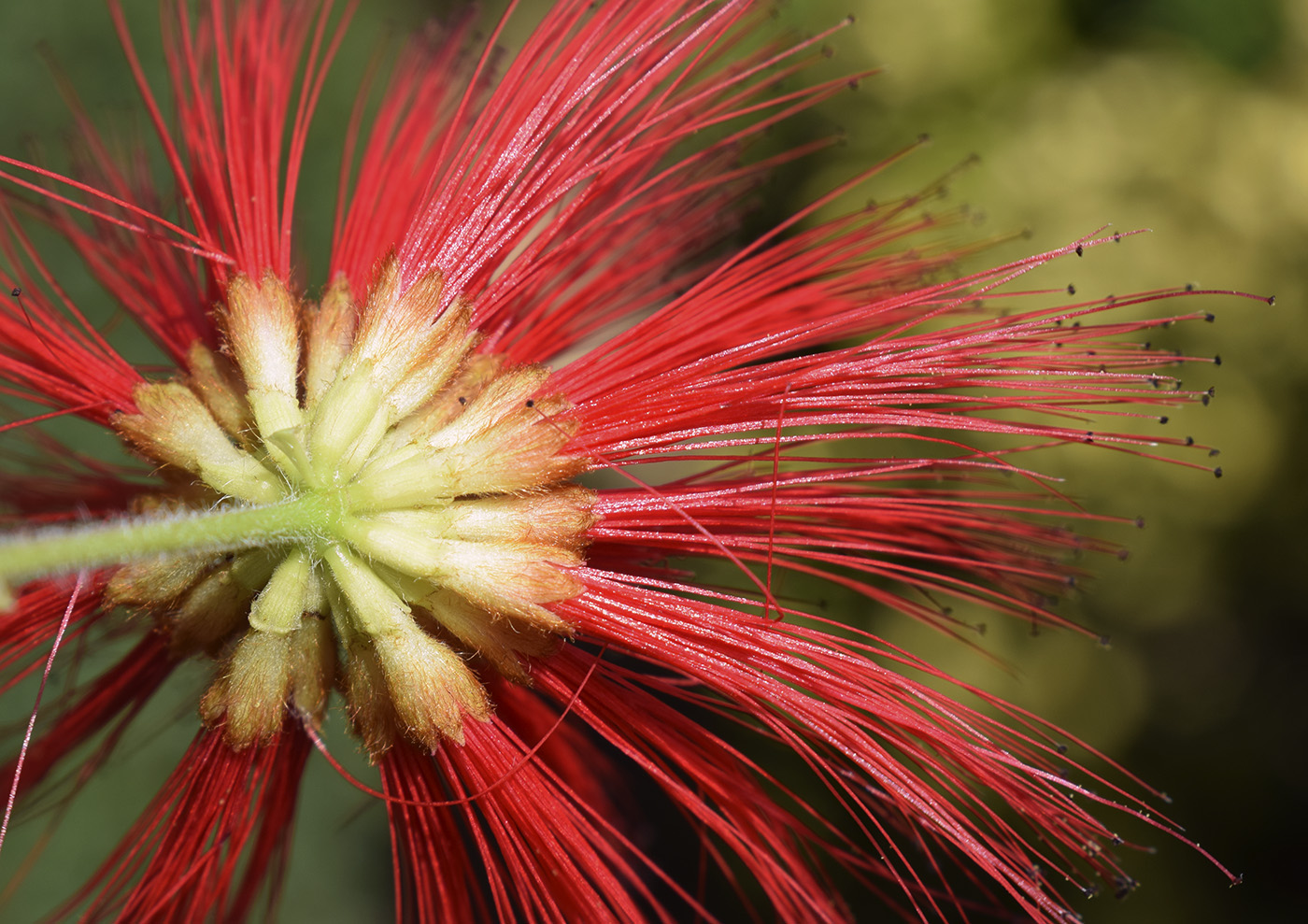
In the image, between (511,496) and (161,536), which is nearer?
(161,536)

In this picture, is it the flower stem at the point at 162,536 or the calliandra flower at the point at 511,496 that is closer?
the flower stem at the point at 162,536

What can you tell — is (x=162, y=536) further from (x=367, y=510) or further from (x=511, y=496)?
(x=511, y=496)

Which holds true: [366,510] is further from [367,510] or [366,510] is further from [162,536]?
[162,536]

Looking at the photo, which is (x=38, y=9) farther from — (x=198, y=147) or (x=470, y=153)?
(x=470, y=153)

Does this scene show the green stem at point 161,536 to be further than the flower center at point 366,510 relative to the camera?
No

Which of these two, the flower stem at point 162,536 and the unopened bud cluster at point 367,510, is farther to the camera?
the unopened bud cluster at point 367,510

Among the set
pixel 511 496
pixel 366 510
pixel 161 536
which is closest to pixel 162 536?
pixel 161 536
